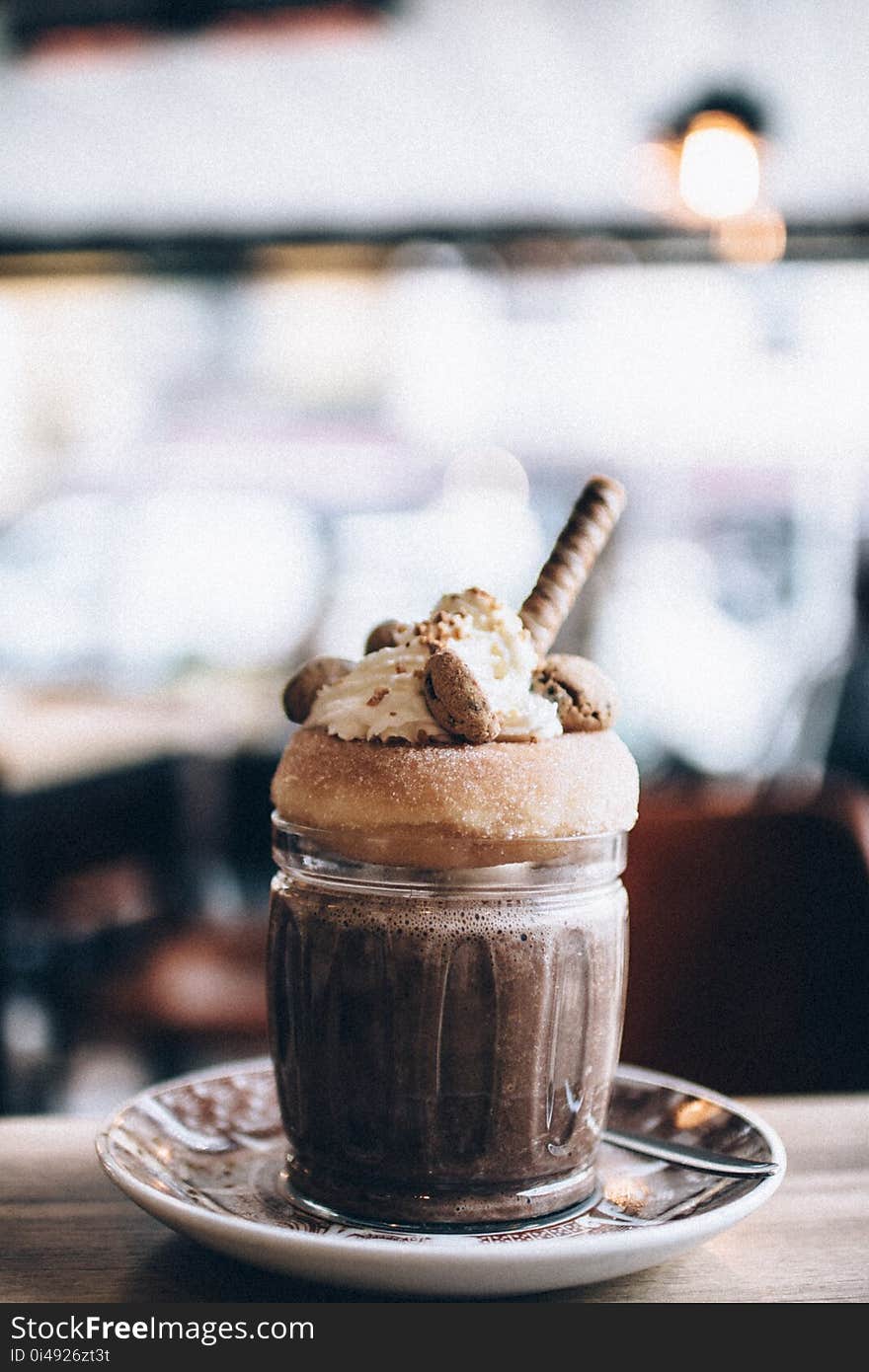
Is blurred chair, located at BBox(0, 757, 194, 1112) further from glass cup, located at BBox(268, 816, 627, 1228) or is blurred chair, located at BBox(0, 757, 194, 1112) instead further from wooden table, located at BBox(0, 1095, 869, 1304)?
glass cup, located at BBox(268, 816, 627, 1228)

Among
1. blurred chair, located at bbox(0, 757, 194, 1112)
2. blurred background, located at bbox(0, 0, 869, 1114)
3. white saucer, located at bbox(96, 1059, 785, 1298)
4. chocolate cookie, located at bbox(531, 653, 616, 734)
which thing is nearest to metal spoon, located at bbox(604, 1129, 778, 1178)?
white saucer, located at bbox(96, 1059, 785, 1298)

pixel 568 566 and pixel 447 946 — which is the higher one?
pixel 568 566

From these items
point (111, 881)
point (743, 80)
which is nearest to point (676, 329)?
point (743, 80)

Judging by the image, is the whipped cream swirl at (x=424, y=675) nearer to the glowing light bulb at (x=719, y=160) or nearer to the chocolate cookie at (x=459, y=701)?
the chocolate cookie at (x=459, y=701)

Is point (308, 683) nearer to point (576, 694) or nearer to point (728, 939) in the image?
point (576, 694)

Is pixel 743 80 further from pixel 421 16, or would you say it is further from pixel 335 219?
pixel 335 219

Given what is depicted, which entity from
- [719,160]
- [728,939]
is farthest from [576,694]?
[719,160]
